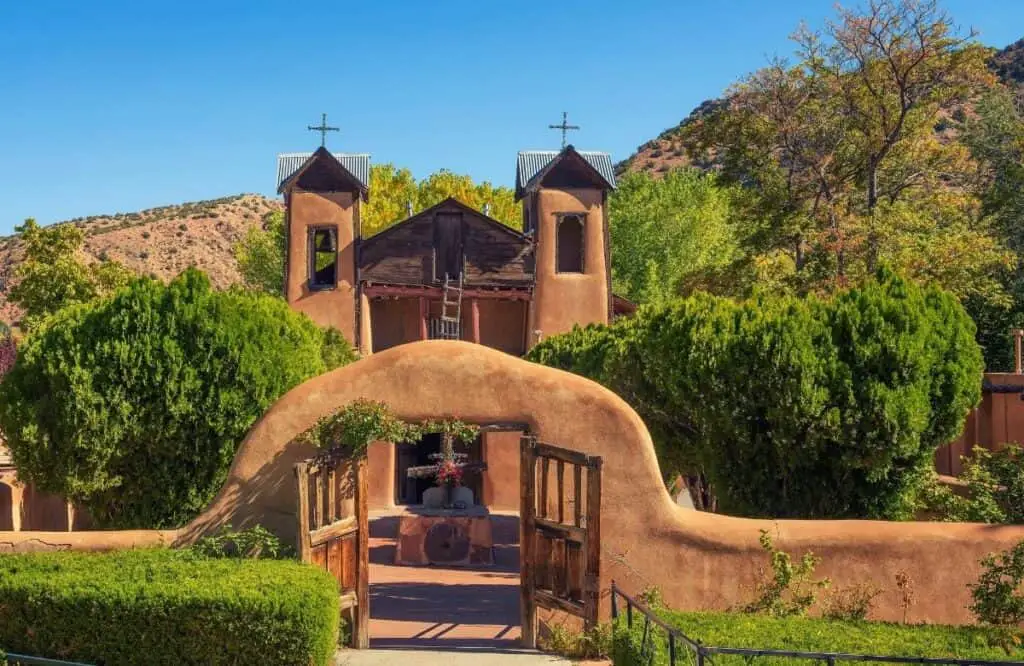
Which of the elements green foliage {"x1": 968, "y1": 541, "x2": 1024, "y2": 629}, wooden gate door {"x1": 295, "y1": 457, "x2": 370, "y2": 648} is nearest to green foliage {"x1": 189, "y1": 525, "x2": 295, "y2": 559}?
wooden gate door {"x1": 295, "y1": 457, "x2": 370, "y2": 648}

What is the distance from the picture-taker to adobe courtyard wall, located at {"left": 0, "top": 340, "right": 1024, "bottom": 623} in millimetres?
13555

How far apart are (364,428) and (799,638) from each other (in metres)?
5.60

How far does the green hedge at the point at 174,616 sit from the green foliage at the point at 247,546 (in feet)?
3.85

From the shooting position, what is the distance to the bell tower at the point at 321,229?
31.2m

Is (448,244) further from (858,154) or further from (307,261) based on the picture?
(858,154)

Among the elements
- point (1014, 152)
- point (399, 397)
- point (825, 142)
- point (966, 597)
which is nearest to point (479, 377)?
point (399, 397)

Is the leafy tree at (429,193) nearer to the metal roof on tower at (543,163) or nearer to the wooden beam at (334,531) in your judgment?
the metal roof on tower at (543,163)

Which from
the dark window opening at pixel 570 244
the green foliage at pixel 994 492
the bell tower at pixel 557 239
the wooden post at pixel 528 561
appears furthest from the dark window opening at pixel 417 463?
the wooden post at pixel 528 561

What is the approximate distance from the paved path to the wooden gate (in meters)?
0.57

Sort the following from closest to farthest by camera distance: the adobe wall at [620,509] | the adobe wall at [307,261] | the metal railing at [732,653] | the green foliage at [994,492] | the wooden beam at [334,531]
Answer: the metal railing at [732,653] → the wooden beam at [334,531] → the adobe wall at [620,509] → the green foliage at [994,492] → the adobe wall at [307,261]

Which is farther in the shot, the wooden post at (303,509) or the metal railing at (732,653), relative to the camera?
the wooden post at (303,509)

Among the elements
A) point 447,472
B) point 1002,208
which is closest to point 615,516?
point 447,472

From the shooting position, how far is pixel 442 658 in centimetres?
1305

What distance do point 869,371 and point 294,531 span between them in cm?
824
